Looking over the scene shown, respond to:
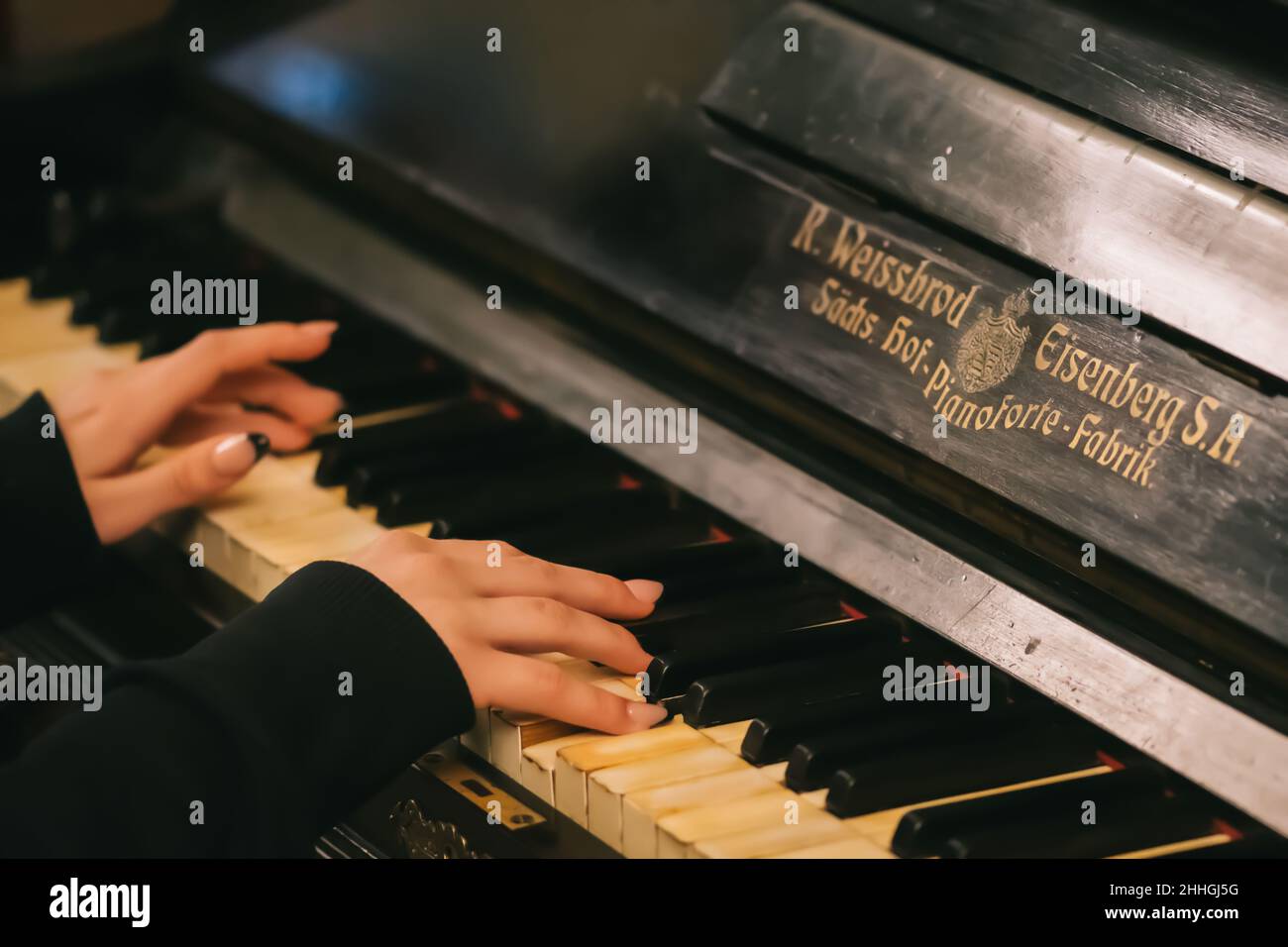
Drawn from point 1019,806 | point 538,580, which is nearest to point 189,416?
point 538,580

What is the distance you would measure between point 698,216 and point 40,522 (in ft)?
2.72

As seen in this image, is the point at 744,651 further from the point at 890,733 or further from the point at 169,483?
the point at 169,483

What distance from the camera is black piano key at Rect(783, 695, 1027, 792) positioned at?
1324mm

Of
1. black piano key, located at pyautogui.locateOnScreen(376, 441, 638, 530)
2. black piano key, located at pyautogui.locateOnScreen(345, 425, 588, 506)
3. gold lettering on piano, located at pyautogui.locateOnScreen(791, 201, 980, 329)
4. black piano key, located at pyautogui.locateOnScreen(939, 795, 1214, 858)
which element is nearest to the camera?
black piano key, located at pyautogui.locateOnScreen(939, 795, 1214, 858)

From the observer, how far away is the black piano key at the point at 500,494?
1.71 meters

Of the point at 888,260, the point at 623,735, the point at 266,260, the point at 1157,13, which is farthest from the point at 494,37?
the point at 623,735

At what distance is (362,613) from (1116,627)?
2.18ft

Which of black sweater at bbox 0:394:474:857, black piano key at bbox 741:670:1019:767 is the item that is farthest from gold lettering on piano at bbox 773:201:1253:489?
black sweater at bbox 0:394:474:857

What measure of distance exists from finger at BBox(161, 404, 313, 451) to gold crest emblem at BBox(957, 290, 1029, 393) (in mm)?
834

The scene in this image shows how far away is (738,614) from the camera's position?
1.55m

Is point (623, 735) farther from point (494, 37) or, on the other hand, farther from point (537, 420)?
point (494, 37)

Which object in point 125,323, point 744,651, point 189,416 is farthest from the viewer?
point 125,323

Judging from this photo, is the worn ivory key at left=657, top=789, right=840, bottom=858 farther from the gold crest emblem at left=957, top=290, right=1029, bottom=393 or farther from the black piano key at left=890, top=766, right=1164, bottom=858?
the gold crest emblem at left=957, top=290, right=1029, bottom=393
